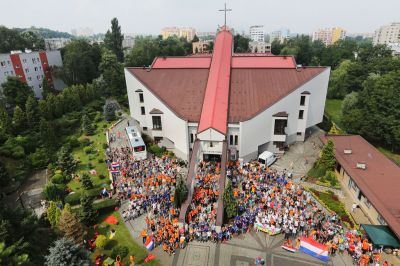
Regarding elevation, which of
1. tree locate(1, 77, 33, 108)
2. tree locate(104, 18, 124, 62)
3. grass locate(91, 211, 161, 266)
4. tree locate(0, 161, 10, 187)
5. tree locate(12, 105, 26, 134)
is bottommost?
grass locate(91, 211, 161, 266)

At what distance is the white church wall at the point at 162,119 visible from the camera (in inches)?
1437

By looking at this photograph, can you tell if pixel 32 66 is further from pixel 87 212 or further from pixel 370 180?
pixel 370 180

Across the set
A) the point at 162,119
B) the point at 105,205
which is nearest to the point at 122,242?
the point at 105,205

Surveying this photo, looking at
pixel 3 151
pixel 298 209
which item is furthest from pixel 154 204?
pixel 3 151

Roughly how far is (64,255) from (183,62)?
3514cm

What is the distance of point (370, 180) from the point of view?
27.6 metres

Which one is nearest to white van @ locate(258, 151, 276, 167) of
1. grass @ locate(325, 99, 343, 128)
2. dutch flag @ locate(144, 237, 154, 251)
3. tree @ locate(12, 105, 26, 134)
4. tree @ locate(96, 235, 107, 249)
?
dutch flag @ locate(144, 237, 154, 251)

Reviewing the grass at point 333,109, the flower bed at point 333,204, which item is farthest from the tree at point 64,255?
the grass at point 333,109

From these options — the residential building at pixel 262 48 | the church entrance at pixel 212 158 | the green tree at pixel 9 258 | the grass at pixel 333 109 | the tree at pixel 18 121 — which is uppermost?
the residential building at pixel 262 48

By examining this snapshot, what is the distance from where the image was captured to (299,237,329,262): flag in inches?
844

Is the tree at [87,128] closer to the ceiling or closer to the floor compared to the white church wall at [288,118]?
closer to the floor

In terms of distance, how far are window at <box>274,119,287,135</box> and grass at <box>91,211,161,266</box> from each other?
2299cm

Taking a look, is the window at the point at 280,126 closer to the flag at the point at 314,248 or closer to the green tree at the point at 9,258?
the flag at the point at 314,248

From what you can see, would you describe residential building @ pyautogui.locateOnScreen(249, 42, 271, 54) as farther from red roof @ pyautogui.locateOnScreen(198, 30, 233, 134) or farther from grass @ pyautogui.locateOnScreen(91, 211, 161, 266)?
grass @ pyautogui.locateOnScreen(91, 211, 161, 266)
